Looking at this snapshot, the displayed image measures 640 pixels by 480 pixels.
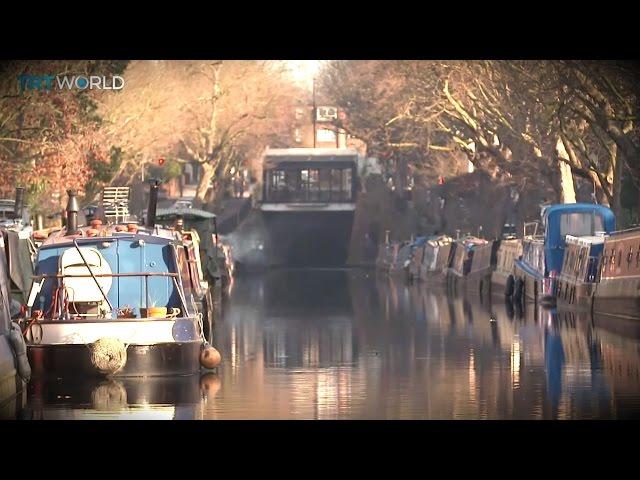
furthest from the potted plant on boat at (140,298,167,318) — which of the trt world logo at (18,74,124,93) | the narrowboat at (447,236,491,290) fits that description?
the narrowboat at (447,236,491,290)

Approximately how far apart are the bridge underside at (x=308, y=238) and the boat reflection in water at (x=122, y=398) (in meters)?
79.6

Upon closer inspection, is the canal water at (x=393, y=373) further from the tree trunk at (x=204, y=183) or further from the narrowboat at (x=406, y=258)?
the tree trunk at (x=204, y=183)

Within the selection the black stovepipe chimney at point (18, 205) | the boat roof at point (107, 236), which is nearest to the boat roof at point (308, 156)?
the black stovepipe chimney at point (18, 205)

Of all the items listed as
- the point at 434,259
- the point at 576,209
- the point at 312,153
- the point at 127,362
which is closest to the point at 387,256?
the point at 312,153

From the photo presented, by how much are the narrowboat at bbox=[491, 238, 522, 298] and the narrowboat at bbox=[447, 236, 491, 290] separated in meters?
3.20

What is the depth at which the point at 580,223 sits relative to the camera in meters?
54.7

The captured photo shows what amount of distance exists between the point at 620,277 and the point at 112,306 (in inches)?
679

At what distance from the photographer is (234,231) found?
112188mm

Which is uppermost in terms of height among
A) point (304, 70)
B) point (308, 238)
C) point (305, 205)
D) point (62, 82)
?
point (304, 70)

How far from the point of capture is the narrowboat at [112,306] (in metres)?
29.4

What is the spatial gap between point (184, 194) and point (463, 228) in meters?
42.8

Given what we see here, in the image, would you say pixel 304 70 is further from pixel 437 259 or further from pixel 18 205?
pixel 18 205

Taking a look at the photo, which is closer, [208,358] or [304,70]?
[208,358]

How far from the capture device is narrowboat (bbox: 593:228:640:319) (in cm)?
4459
